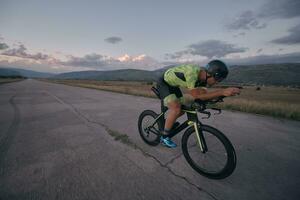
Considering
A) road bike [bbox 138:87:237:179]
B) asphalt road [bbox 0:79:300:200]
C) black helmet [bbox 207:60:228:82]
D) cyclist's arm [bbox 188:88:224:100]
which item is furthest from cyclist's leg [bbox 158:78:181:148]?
black helmet [bbox 207:60:228:82]

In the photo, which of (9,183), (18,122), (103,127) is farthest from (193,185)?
(18,122)

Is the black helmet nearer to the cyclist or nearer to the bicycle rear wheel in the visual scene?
the cyclist

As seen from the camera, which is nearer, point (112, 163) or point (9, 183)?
point (9, 183)

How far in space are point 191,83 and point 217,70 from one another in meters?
0.48

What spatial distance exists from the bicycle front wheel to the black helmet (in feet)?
2.93

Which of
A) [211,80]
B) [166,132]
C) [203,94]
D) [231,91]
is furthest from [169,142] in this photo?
[231,91]

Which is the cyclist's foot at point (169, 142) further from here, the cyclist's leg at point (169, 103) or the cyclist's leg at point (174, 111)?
the cyclist's leg at point (174, 111)

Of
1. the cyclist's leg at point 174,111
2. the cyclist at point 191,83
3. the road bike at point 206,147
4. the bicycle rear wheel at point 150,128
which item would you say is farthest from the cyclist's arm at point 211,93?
the bicycle rear wheel at point 150,128

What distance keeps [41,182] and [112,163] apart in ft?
3.80

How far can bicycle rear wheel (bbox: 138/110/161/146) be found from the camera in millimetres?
4262

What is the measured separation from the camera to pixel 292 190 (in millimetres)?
2637

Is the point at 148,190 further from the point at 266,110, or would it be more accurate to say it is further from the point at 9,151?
the point at 266,110

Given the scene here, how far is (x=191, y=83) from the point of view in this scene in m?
3.09

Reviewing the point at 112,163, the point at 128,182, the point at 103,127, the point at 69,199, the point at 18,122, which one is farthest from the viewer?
the point at 18,122
